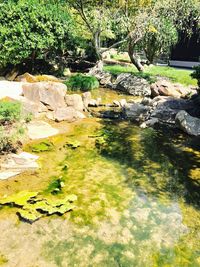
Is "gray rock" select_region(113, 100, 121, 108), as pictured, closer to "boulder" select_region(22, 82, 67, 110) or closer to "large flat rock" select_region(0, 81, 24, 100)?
"boulder" select_region(22, 82, 67, 110)

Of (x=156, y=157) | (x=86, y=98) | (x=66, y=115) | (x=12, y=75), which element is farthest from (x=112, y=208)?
(x=12, y=75)

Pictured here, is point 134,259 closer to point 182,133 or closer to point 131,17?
point 182,133

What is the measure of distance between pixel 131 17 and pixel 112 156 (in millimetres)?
18669

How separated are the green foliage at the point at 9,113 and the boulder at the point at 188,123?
24.0 feet

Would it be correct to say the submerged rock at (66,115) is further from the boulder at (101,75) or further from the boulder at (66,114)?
the boulder at (101,75)

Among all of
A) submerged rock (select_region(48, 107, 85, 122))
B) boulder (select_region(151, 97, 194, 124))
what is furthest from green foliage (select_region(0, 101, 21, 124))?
boulder (select_region(151, 97, 194, 124))

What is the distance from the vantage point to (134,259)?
594 cm

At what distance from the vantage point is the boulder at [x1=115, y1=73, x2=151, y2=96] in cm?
2202

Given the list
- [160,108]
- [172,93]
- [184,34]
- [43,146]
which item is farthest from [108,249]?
[184,34]

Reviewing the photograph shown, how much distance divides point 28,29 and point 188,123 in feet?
39.9

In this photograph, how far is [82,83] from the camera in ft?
71.8

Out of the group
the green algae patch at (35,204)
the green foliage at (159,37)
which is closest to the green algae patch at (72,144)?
the green algae patch at (35,204)

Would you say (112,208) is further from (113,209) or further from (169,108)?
(169,108)

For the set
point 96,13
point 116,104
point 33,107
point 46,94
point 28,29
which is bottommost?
point 116,104
